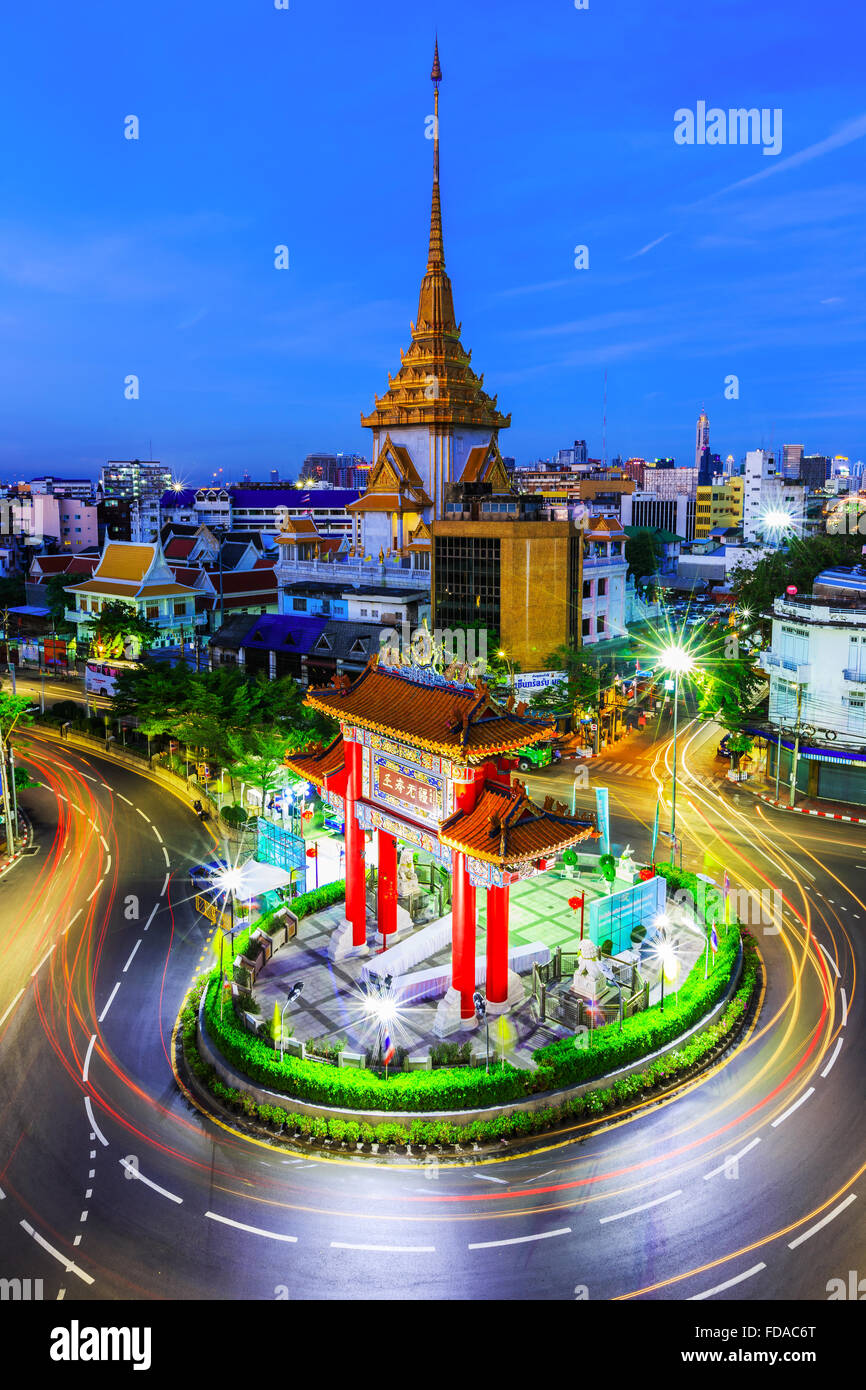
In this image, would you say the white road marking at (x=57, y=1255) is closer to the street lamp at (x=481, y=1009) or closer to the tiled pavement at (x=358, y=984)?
the tiled pavement at (x=358, y=984)

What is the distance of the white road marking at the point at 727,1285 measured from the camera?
55.1 ft

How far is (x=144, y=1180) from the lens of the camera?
20125 mm

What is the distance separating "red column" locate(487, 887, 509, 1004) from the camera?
24.3m

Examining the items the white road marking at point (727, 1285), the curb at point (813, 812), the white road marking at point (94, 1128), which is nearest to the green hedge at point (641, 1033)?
the white road marking at point (727, 1285)

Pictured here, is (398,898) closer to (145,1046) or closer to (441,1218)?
(145,1046)

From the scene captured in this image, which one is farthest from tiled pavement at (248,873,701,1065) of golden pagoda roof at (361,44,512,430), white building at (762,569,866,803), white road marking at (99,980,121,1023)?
golden pagoda roof at (361,44,512,430)

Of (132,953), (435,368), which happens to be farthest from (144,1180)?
(435,368)

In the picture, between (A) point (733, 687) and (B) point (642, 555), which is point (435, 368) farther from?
(B) point (642, 555)

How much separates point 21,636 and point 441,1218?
281 ft

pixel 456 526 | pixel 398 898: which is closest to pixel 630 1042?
pixel 398 898

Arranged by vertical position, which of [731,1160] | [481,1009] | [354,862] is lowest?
[731,1160]

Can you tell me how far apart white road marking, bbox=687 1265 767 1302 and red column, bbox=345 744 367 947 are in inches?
581

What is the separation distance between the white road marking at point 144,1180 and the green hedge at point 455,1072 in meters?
3.39

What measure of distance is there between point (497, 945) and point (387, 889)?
5838 mm
